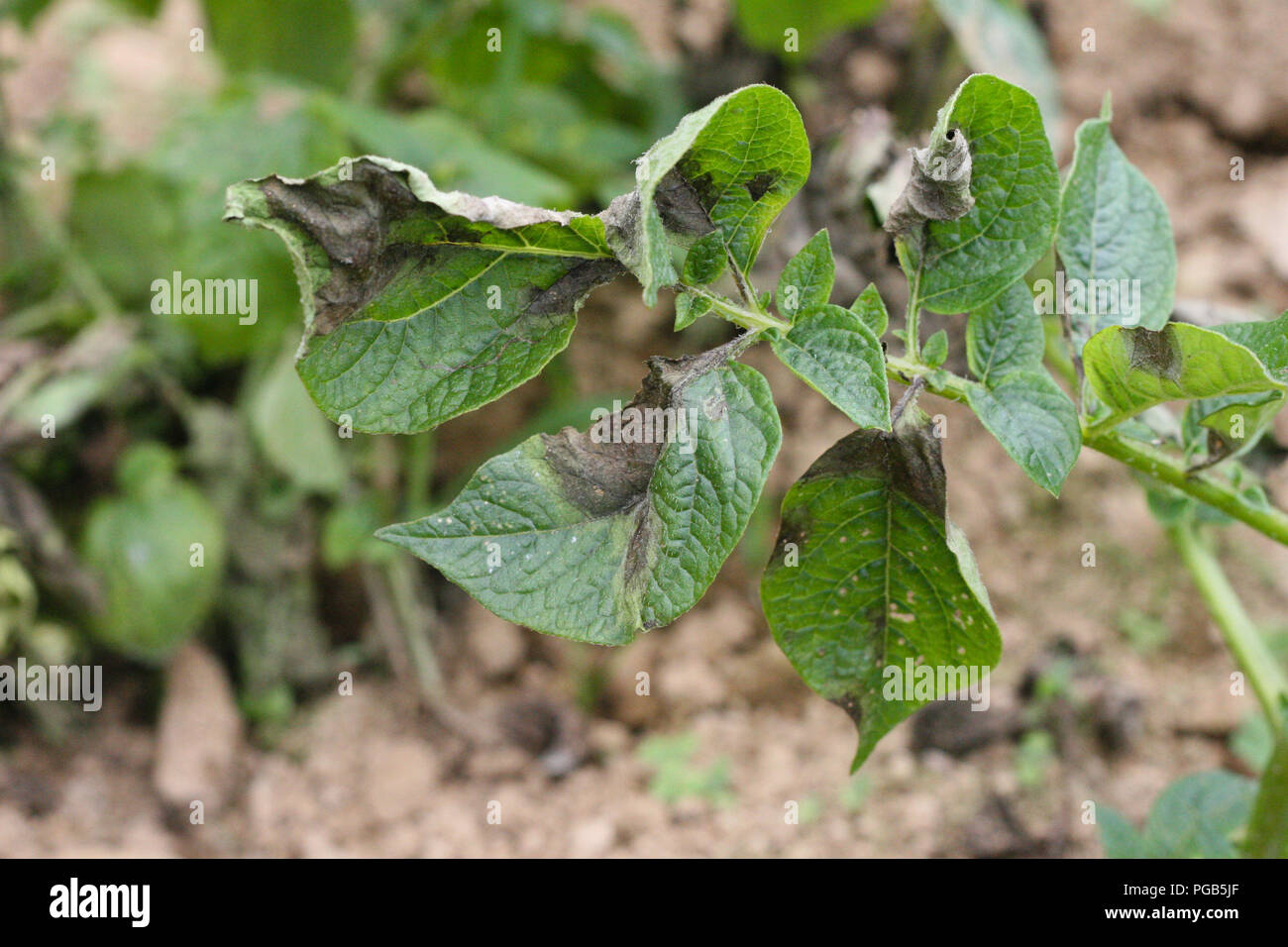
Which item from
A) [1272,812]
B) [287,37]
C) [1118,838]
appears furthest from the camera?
[287,37]

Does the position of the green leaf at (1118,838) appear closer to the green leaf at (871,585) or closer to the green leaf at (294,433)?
the green leaf at (871,585)

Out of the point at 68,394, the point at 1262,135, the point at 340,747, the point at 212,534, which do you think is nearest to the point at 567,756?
the point at 340,747

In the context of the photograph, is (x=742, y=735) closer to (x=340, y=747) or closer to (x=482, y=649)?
(x=482, y=649)

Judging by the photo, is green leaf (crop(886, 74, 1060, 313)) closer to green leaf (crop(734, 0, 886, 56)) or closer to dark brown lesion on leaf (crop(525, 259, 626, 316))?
dark brown lesion on leaf (crop(525, 259, 626, 316))

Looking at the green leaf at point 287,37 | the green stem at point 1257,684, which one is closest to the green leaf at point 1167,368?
the green stem at point 1257,684

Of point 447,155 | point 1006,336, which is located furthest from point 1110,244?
point 447,155

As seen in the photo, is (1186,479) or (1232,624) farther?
(1232,624)

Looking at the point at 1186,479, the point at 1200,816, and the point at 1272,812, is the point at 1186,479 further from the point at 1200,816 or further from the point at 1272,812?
the point at 1200,816
